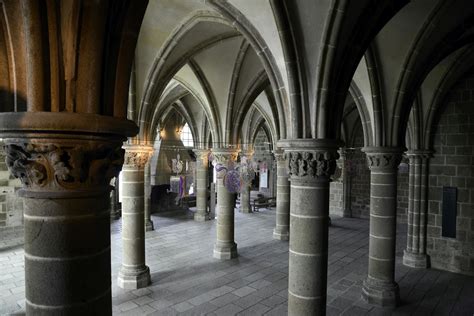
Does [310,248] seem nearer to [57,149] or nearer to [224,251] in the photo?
[57,149]

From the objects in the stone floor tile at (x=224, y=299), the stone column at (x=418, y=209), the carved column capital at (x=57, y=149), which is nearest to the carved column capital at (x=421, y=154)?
the stone column at (x=418, y=209)

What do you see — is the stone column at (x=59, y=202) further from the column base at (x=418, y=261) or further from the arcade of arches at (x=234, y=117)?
the column base at (x=418, y=261)

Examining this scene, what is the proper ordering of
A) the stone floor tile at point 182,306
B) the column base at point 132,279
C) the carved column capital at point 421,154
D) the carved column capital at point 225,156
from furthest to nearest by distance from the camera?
1. the carved column capital at point 225,156
2. the carved column capital at point 421,154
3. the column base at point 132,279
4. the stone floor tile at point 182,306

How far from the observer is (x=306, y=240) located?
13.3ft

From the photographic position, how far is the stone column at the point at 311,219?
4008mm

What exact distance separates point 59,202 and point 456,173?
9061 millimetres

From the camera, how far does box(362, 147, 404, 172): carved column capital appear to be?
5988 mm

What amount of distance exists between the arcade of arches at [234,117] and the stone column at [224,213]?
0.13 feet

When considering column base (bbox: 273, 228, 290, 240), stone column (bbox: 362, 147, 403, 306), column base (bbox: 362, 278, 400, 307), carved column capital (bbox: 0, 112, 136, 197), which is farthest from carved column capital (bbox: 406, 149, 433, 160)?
Answer: carved column capital (bbox: 0, 112, 136, 197)

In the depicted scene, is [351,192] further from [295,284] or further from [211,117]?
[295,284]

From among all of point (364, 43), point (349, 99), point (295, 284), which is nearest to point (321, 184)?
point (295, 284)

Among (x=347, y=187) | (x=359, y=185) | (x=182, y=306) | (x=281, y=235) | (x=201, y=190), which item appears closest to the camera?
(x=182, y=306)

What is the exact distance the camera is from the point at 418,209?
8336 mm

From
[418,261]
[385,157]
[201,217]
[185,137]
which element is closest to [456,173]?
[418,261]
